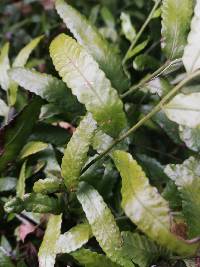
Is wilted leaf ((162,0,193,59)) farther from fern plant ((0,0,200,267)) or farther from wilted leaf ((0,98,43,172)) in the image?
wilted leaf ((0,98,43,172))

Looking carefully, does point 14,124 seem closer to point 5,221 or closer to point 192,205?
point 5,221

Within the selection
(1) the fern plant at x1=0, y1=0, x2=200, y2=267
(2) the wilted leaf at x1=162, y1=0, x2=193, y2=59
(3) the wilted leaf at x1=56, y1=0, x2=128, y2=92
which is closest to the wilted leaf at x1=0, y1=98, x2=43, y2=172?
(1) the fern plant at x1=0, y1=0, x2=200, y2=267

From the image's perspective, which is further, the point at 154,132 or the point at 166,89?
the point at 154,132

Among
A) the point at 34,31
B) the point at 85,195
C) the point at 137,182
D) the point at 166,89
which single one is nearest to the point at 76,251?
the point at 85,195

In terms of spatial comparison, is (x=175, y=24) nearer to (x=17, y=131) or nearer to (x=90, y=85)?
(x=90, y=85)

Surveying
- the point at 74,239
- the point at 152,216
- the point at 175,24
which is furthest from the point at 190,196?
the point at 175,24

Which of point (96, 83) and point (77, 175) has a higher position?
point (96, 83)
